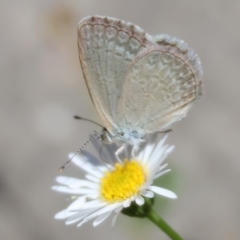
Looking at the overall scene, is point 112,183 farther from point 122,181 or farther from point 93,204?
point 93,204

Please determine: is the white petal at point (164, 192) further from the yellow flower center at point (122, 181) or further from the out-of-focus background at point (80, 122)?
the out-of-focus background at point (80, 122)

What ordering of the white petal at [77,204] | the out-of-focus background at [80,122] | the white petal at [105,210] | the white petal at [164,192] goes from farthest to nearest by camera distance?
the out-of-focus background at [80,122] → the white petal at [77,204] → the white petal at [105,210] → the white petal at [164,192]

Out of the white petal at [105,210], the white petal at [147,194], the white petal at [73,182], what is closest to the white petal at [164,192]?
the white petal at [147,194]

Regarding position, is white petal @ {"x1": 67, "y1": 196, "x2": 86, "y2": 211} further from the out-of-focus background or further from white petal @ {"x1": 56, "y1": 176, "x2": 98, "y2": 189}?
the out-of-focus background

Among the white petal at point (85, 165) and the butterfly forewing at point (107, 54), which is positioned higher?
the butterfly forewing at point (107, 54)

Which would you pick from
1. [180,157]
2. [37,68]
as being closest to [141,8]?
[37,68]

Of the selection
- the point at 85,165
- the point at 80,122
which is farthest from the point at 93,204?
the point at 80,122

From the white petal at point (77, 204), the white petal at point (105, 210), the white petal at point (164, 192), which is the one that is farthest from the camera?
the white petal at point (77, 204)
